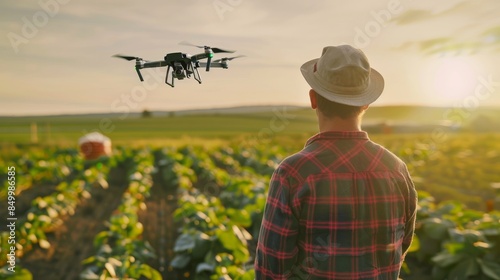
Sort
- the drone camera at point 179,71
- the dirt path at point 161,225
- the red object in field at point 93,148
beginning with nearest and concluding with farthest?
1. the drone camera at point 179,71
2. the dirt path at point 161,225
3. the red object in field at point 93,148

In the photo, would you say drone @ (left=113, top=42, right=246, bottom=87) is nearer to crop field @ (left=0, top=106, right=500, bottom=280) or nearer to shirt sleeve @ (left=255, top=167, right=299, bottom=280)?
shirt sleeve @ (left=255, top=167, right=299, bottom=280)

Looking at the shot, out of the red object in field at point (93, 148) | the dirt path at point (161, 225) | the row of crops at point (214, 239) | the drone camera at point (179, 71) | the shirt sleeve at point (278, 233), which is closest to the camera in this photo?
the drone camera at point (179, 71)

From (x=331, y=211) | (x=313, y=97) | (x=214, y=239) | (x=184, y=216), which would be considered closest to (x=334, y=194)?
(x=331, y=211)

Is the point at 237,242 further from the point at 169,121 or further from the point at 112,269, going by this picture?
the point at 169,121

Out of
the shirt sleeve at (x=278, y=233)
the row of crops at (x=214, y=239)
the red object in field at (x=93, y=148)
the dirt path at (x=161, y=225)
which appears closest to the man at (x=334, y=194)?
the shirt sleeve at (x=278, y=233)

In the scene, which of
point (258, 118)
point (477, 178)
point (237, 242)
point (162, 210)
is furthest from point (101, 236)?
point (258, 118)

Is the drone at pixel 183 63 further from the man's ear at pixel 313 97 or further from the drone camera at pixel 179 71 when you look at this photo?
the man's ear at pixel 313 97

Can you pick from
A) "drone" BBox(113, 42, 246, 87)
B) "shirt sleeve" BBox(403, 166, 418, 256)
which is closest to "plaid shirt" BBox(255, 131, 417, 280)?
"shirt sleeve" BBox(403, 166, 418, 256)
